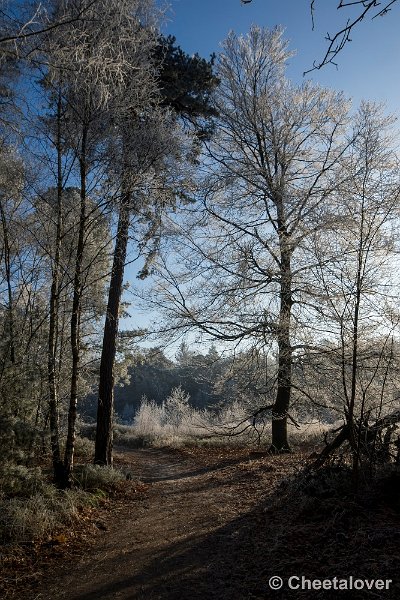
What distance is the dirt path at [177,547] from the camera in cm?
327

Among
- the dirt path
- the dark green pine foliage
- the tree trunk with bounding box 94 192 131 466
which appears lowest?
the dirt path

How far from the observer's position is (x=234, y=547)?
12.9 ft

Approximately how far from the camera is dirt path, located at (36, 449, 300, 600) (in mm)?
3270

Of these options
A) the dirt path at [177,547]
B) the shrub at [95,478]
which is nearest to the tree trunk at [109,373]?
the shrub at [95,478]

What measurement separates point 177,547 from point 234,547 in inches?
25.9

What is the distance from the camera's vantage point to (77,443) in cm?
1130

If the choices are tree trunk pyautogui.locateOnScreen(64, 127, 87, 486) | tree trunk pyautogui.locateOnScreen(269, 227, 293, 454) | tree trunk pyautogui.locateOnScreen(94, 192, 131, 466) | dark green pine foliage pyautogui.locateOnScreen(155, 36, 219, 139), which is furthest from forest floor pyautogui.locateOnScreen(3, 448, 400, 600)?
dark green pine foliage pyautogui.locateOnScreen(155, 36, 219, 139)

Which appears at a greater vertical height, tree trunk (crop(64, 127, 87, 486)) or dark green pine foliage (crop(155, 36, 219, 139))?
dark green pine foliage (crop(155, 36, 219, 139))

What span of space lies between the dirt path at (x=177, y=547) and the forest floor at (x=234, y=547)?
0.01 meters

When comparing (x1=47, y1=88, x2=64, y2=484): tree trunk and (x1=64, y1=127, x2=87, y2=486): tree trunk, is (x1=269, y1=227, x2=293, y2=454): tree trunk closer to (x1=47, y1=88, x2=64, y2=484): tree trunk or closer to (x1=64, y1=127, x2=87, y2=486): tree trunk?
(x1=64, y1=127, x2=87, y2=486): tree trunk

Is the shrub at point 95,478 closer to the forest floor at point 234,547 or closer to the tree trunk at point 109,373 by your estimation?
the forest floor at point 234,547

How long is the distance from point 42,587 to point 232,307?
657 centimetres

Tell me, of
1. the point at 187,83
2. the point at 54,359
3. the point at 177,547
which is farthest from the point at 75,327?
the point at 187,83

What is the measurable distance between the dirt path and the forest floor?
0.01 meters
